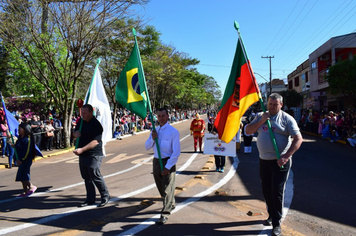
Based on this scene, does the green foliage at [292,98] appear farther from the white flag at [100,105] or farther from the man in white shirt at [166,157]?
the man in white shirt at [166,157]

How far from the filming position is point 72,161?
477 inches

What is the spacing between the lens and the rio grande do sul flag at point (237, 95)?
186 inches

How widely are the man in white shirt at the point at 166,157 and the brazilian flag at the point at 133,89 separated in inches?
21.6

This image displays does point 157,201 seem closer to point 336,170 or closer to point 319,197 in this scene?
point 319,197

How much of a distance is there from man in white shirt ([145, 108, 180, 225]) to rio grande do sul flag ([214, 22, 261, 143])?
89 cm

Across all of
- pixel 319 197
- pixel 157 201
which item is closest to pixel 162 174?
pixel 157 201

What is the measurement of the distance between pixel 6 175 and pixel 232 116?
8176mm

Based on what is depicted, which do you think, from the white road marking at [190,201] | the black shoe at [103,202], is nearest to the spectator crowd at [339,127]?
the white road marking at [190,201]

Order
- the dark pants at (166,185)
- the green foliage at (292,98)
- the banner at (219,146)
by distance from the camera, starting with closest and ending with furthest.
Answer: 1. the dark pants at (166,185)
2. the banner at (219,146)
3. the green foliage at (292,98)

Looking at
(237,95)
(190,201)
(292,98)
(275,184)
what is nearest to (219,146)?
(190,201)

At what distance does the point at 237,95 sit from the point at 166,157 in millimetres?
1630

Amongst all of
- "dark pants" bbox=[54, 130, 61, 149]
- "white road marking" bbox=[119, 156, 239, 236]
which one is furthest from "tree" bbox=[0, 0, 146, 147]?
"white road marking" bbox=[119, 156, 239, 236]

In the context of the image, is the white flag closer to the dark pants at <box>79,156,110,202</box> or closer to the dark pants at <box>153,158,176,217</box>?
the dark pants at <box>79,156,110,202</box>

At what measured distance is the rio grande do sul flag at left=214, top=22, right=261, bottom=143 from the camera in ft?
15.5
